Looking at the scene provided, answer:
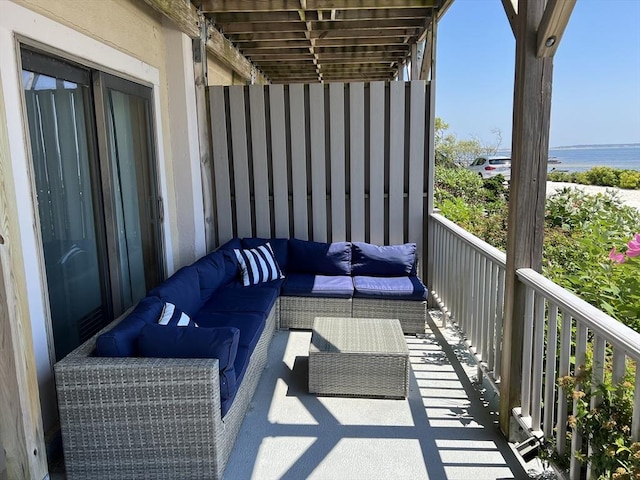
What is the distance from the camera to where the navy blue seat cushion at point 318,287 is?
161 inches

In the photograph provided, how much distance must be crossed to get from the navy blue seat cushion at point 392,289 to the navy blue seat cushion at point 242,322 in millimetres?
1137

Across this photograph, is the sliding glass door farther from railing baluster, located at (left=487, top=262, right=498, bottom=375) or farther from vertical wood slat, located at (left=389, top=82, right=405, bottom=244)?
railing baluster, located at (left=487, top=262, right=498, bottom=375)

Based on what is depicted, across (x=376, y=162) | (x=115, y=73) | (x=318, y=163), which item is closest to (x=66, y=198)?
(x=115, y=73)

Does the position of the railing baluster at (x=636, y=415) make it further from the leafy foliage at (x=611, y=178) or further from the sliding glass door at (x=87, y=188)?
the leafy foliage at (x=611, y=178)

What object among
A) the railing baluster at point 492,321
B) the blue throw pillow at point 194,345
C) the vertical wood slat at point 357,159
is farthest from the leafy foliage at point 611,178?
the blue throw pillow at point 194,345

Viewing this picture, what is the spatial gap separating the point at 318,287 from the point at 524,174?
7.39ft

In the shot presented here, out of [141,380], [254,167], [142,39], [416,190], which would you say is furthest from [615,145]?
[141,380]

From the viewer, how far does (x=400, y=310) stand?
13.3ft

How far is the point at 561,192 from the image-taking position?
18.2 ft

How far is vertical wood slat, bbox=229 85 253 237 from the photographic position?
4.78 meters

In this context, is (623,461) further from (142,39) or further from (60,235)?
(142,39)

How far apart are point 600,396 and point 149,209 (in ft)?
10.9

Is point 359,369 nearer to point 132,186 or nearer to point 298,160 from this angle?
point 132,186

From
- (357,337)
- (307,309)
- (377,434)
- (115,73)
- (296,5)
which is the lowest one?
(377,434)
